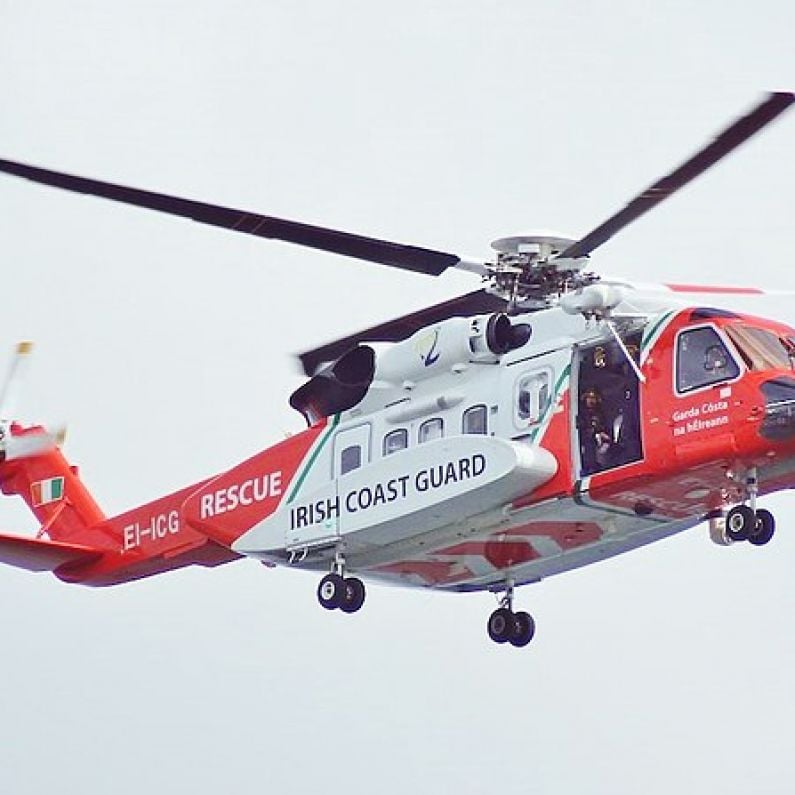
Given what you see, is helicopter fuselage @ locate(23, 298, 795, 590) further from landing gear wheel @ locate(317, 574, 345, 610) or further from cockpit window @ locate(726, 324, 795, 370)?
landing gear wheel @ locate(317, 574, 345, 610)

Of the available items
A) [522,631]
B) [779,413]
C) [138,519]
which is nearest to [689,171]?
[779,413]

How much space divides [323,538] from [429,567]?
1.16 meters

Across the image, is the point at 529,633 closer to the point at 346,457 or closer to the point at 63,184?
the point at 346,457

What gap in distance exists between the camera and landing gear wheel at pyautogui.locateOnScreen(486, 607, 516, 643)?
21578mm

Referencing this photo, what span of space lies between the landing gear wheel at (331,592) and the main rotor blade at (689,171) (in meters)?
3.62

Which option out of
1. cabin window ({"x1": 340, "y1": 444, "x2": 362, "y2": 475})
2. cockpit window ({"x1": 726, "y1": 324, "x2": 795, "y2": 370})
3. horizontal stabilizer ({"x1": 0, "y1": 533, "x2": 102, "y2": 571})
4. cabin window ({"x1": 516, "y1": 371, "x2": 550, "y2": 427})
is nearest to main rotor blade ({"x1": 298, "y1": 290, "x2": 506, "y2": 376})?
cabin window ({"x1": 340, "y1": 444, "x2": 362, "y2": 475})

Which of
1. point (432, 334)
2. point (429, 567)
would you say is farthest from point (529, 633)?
point (432, 334)

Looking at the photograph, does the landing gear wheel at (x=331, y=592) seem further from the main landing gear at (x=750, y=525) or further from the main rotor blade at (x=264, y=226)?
the main landing gear at (x=750, y=525)

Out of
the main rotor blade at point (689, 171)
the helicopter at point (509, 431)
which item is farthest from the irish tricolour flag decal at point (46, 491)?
the main rotor blade at point (689, 171)

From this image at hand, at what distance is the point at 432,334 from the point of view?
20406 mm

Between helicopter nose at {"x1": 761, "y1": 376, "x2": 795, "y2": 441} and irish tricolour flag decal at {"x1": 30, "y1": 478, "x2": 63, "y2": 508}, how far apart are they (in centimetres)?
869

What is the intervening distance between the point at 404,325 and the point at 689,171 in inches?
197

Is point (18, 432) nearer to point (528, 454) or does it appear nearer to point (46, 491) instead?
point (46, 491)

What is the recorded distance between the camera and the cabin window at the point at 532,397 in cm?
1967
